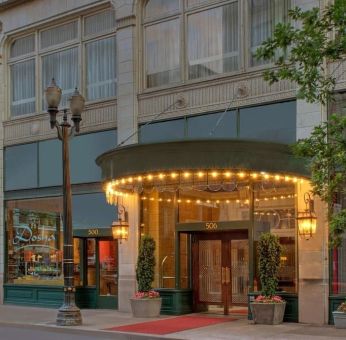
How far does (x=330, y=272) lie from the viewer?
53.3ft

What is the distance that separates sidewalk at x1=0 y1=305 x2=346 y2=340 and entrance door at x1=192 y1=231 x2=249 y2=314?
3.34ft

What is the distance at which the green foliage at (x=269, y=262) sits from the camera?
16.2 metres

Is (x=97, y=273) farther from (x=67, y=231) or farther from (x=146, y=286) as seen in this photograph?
(x=67, y=231)

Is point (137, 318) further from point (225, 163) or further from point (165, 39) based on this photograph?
point (165, 39)

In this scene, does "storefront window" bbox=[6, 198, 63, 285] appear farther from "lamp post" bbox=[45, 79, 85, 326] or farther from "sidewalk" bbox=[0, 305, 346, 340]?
"lamp post" bbox=[45, 79, 85, 326]

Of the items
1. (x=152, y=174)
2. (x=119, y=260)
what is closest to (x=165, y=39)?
(x=152, y=174)

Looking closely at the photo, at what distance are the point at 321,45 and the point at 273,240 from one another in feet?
22.6

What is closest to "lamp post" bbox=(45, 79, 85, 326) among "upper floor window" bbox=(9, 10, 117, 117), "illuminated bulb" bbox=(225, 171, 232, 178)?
"illuminated bulb" bbox=(225, 171, 232, 178)

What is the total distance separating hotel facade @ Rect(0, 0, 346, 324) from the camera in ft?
53.8

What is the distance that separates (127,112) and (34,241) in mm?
6045

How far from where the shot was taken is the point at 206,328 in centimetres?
1597

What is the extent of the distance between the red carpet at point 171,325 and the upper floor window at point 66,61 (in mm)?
7649

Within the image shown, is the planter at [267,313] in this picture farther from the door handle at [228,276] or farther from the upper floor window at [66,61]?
the upper floor window at [66,61]

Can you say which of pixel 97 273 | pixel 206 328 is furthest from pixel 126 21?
pixel 206 328
